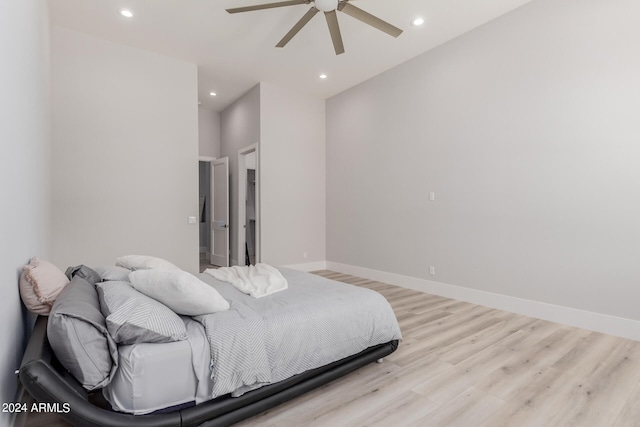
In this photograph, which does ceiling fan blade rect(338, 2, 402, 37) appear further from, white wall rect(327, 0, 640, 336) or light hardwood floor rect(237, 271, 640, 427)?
light hardwood floor rect(237, 271, 640, 427)

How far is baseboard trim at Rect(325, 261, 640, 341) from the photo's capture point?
2.84 metres

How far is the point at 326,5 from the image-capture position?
2797 millimetres

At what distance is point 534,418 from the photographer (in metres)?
1.73

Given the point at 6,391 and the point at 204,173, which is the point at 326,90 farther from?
the point at 6,391

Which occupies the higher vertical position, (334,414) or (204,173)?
(204,173)

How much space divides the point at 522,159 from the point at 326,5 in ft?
8.79

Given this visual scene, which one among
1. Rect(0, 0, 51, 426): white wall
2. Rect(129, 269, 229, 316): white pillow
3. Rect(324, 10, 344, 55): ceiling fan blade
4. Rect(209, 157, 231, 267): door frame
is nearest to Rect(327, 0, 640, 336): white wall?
Rect(324, 10, 344, 55): ceiling fan blade

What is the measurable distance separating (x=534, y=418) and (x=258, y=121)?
511 centimetres

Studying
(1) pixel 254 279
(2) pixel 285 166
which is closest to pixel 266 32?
(2) pixel 285 166

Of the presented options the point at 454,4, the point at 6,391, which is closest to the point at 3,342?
the point at 6,391

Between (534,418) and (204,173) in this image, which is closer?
(534,418)

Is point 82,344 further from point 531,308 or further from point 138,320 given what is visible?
point 531,308

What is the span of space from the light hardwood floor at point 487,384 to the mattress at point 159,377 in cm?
42

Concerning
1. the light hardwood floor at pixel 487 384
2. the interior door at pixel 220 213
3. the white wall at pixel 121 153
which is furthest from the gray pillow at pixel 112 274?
the interior door at pixel 220 213
